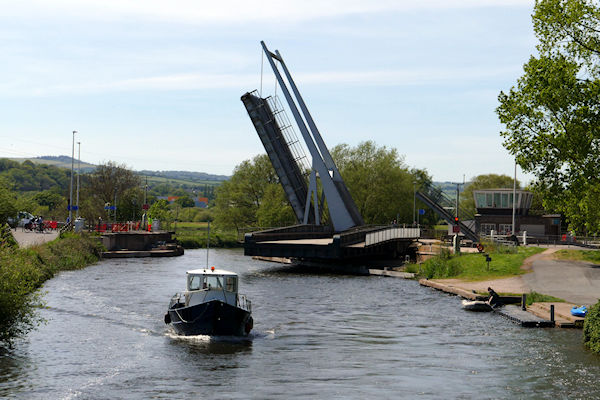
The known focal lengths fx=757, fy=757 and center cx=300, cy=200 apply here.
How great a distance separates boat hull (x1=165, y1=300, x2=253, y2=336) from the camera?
28875 mm

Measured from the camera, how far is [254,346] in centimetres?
2806

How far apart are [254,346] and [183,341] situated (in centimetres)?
279

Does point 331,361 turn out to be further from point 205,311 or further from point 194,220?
point 194,220

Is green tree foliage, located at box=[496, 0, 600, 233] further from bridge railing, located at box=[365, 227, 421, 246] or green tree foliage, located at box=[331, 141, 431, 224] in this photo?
green tree foliage, located at box=[331, 141, 431, 224]

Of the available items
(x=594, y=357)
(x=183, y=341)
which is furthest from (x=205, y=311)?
(x=594, y=357)

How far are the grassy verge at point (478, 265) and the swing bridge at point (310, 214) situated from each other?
6926mm

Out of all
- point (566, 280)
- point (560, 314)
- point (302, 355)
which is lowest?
point (302, 355)

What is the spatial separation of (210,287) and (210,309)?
57.6 inches

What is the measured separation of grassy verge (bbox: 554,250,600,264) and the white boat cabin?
1096 inches

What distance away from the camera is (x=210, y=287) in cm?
Result: 3012

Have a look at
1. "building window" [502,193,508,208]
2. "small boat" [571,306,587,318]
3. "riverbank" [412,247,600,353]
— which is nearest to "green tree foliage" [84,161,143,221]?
"building window" [502,193,508,208]

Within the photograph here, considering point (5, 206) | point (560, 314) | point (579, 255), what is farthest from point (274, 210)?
point (560, 314)

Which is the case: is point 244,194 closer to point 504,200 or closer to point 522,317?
point 504,200

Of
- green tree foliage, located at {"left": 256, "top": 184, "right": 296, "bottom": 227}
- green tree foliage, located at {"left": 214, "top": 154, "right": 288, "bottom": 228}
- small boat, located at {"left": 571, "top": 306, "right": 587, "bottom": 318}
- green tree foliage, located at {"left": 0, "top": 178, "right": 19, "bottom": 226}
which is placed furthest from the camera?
green tree foliage, located at {"left": 214, "top": 154, "right": 288, "bottom": 228}
